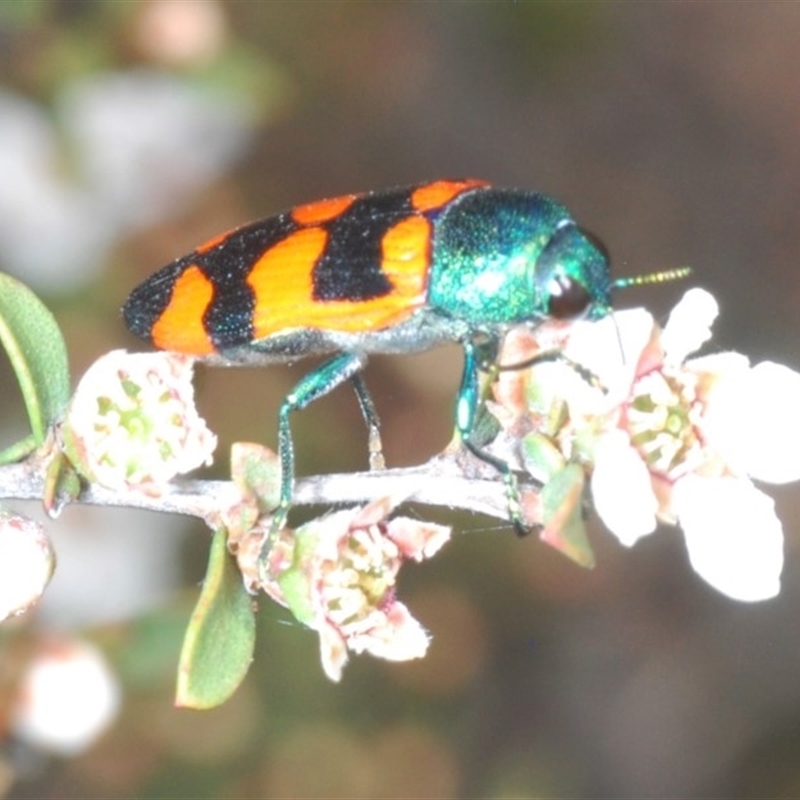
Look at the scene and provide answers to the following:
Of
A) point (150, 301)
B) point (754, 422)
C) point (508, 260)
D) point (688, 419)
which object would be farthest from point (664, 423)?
point (150, 301)

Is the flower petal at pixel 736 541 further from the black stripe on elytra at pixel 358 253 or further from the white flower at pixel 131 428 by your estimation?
the white flower at pixel 131 428

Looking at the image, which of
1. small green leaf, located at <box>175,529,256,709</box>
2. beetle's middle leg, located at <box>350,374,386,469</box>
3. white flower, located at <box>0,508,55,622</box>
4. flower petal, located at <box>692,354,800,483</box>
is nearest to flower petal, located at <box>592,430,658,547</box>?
flower petal, located at <box>692,354,800,483</box>

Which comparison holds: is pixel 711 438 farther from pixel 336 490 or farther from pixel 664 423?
pixel 336 490

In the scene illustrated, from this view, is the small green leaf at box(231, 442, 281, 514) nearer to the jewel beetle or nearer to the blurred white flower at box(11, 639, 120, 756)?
the jewel beetle

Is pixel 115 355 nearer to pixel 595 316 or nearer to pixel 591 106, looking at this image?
pixel 595 316

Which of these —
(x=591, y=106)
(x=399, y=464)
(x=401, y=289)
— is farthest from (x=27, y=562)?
(x=591, y=106)
